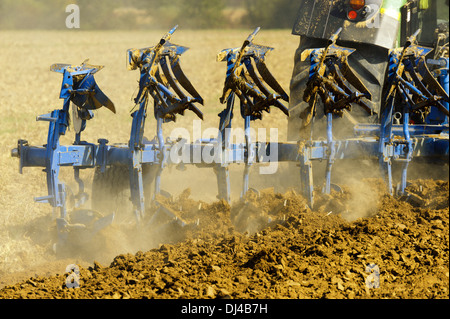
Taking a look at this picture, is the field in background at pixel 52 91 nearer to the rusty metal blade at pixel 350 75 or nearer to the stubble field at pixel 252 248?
the stubble field at pixel 252 248

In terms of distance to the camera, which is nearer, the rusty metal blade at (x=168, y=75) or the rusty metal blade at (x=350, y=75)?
the rusty metal blade at (x=168, y=75)

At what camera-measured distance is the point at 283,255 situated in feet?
13.5

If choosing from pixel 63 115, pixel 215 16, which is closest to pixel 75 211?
pixel 63 115

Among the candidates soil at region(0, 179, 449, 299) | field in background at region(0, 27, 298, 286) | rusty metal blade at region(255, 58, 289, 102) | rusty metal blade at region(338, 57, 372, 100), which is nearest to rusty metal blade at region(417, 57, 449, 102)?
rusty metal blade at region(338, 57, 372, 100)

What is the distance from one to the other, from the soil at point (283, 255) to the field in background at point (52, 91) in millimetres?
891

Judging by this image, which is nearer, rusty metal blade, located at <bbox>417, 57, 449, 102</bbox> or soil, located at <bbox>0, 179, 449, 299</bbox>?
soil, located at <bbox>0, 179, 449, 299</bbox>

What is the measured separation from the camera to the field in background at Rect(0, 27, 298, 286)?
5250 mm

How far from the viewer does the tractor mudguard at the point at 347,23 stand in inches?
241

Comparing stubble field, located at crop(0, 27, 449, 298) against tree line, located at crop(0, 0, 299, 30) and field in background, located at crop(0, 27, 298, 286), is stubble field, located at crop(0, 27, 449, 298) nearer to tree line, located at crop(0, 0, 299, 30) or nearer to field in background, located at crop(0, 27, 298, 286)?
field in background, located at crop(0, 27, 298, 286)

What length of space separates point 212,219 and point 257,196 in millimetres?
512

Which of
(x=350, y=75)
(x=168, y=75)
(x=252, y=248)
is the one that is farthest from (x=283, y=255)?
(x=350, y=75)

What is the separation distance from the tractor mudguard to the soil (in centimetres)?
138

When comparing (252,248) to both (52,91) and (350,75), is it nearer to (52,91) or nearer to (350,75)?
(350,75)

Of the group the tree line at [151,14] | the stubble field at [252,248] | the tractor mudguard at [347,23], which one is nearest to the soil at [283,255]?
the stubble field at [252,248]
